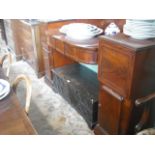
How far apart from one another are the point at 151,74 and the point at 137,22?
370 millimetres

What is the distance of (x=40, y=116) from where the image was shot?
2.22 metres

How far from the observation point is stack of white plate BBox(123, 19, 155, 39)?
1.26 metres

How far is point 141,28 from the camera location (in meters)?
1.29

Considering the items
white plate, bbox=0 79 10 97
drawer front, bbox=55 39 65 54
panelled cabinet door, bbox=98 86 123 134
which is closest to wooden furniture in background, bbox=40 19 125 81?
drawer front, bbox=55 39 65 54

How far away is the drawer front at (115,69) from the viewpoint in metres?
1.27

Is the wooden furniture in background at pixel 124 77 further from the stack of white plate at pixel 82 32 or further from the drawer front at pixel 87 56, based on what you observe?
the stack of white plate at pixel 82 32

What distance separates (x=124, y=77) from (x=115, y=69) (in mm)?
100

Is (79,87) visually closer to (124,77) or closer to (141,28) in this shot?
(124,77)

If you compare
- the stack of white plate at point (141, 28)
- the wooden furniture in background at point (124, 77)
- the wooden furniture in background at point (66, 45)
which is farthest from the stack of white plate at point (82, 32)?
the stack of white plate at point (141, 28)

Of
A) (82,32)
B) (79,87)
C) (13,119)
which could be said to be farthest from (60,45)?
(13,119)

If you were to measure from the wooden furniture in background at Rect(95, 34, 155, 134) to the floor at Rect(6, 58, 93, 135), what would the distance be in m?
0.51

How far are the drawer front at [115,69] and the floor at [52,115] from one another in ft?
2.43
